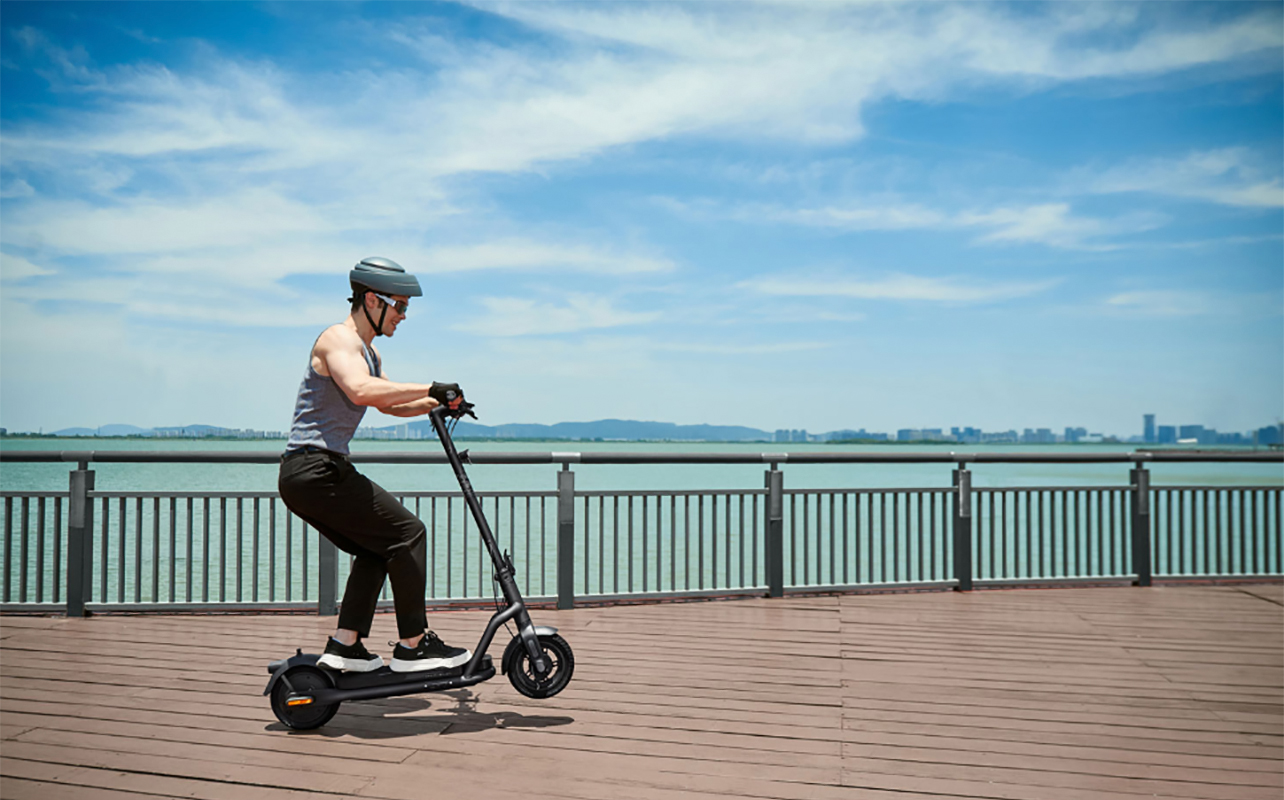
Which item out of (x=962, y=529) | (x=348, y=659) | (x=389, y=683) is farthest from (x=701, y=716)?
(x=962, y=529)

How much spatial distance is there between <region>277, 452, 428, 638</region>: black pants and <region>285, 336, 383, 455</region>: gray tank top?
56mm

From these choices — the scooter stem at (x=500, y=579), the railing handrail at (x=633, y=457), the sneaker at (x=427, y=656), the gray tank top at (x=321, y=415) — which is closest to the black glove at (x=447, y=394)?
the scooter stem at (x=500, y=579)

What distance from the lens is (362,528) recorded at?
349cm

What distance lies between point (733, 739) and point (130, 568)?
55.1ft

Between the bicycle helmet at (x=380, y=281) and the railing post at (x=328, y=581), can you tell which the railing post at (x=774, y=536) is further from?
the bicycle helmet at (x=380, y=281)

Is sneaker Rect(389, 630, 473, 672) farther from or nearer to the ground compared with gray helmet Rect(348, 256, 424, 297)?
nearer to the ground

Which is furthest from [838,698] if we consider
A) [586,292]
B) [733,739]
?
[586,292]

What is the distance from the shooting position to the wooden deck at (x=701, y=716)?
296cm

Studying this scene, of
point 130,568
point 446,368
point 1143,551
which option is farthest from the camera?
point 446,368

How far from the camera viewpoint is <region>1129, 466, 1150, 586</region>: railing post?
760 centimetres

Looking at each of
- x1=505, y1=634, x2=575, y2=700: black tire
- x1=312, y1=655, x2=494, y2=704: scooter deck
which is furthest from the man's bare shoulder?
x1=505, y1=634, x2=575, y2=700: black tire

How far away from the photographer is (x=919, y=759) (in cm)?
324

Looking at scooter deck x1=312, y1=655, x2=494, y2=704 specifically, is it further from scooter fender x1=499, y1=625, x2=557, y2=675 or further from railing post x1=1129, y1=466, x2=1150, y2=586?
railing post x1=1129, y1=466, x2=1150, y2=586

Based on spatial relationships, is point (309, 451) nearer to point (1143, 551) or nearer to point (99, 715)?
point (99, 715)
